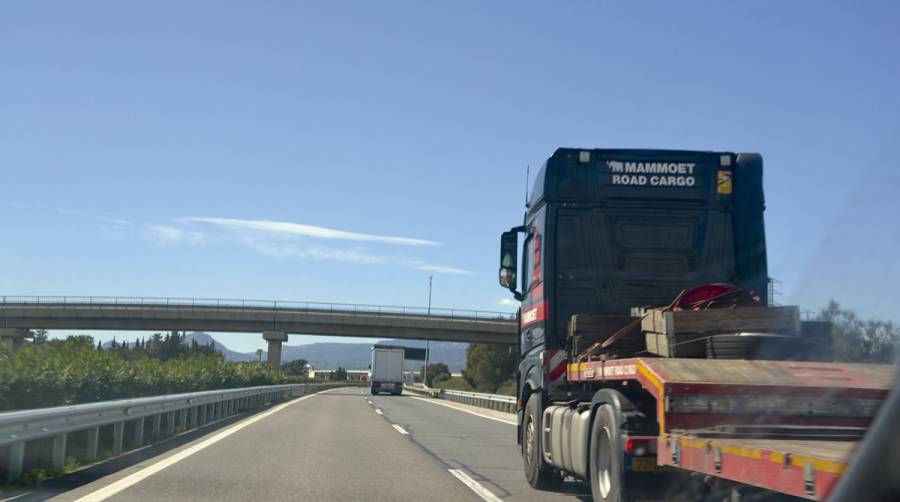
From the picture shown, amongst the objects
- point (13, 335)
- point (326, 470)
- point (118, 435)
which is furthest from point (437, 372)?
point (326, 470)

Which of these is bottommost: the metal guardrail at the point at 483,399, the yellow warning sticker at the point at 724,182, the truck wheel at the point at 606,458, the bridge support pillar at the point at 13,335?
the metal guardrail at the point at 483,399

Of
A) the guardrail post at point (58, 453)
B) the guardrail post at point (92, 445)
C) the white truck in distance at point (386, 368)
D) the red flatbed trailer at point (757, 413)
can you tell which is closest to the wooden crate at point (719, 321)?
the red flatbed trailer at point (757, 413)

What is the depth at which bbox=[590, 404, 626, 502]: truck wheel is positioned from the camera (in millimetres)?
6332

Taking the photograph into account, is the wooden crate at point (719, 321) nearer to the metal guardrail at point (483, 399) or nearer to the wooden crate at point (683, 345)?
the wooden crate at point (683, 345)

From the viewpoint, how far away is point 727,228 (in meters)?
9.45

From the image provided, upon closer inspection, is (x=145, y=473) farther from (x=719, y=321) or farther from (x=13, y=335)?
(x=13, y=335)

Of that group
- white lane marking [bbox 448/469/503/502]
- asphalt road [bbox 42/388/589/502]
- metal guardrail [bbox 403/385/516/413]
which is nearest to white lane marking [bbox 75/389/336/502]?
asphalt road [bbox 42/388/589/502]

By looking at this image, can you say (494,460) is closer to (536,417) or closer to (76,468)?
(536,417)

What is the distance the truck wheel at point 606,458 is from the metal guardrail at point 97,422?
18.4 ft

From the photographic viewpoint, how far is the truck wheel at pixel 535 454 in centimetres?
956

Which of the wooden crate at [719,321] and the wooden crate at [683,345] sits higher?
the wooden crate at [719,321]

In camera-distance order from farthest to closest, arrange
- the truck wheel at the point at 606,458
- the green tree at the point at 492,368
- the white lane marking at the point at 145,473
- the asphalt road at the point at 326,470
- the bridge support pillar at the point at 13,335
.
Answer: the green tree at the point at 492,368 < the bridge support pillar at the point at 13,335 < the asphalt road at the point at 326,470 < the white lane marking at the point at 145,473 < the truck wheel at the point at 606,458

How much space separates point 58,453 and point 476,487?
4.91 m

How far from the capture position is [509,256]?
11156 millimetres
